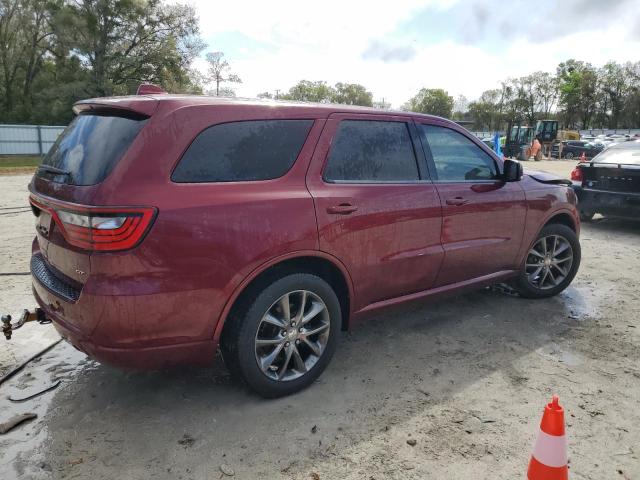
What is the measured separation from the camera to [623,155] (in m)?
8.46

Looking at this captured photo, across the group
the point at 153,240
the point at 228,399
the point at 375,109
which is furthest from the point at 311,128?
the point at 228,399

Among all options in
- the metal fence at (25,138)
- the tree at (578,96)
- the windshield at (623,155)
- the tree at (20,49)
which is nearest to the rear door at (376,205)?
the windshield at (623,155)

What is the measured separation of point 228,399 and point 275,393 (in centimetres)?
30

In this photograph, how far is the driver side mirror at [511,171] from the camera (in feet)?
13.6

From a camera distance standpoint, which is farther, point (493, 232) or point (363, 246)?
point (493, 232)

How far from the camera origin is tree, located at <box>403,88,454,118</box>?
104213mm

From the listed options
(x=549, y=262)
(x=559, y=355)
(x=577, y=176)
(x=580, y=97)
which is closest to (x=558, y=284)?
(x=549, y=262)

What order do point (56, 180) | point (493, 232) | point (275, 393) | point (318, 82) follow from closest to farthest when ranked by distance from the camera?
point (56, 180)
point (275, 393)
point (493, 232)
point (318, 82)

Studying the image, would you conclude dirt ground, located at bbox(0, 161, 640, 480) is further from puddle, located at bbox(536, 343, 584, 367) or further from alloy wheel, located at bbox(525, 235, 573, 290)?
alloy wheel, located at bbox(525, 235, 573, 290)

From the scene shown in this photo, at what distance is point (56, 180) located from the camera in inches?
108

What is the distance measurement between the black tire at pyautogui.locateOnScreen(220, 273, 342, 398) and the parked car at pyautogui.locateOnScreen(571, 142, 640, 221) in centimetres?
669

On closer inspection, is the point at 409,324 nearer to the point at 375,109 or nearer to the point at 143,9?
the point at 375,109

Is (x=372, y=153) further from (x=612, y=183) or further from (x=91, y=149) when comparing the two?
(x=612, y=183)

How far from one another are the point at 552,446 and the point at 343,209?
66.8 inches
